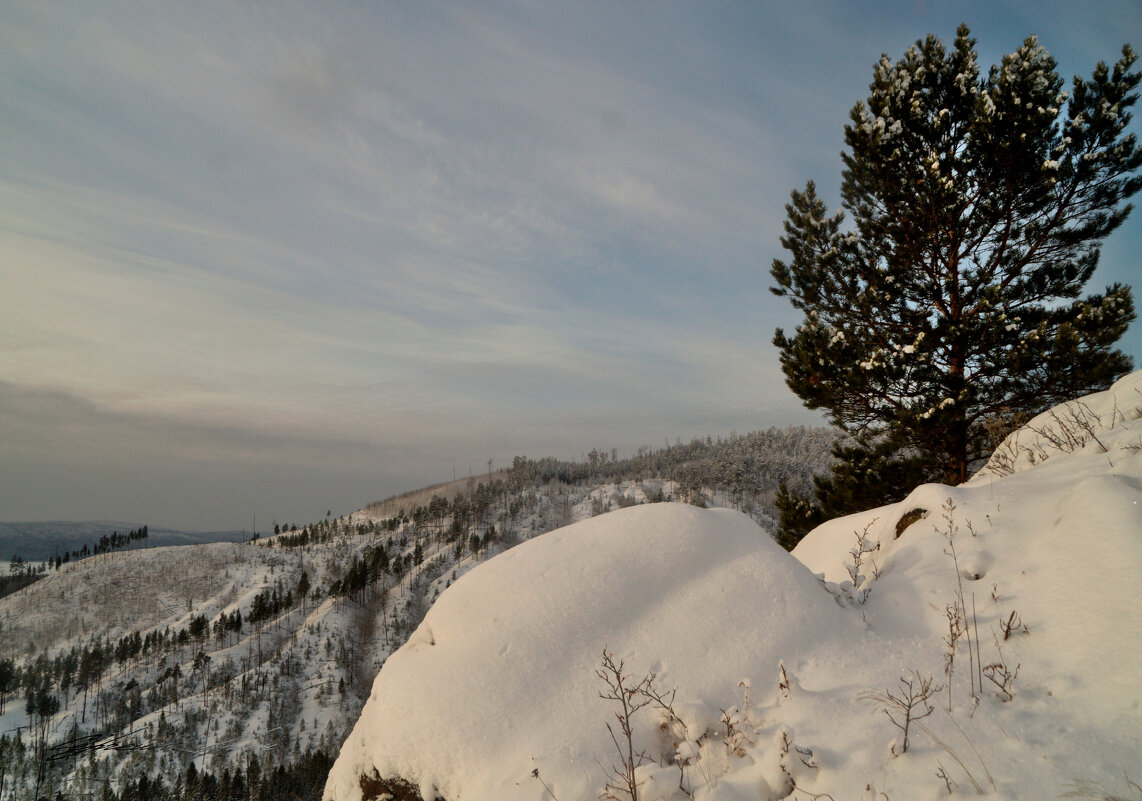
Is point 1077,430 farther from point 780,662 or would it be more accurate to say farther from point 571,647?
point 571,647

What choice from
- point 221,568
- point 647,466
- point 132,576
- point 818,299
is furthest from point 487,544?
point 818,299

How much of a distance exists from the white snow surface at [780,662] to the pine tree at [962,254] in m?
7.82

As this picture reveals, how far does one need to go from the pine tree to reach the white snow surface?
25.7ft

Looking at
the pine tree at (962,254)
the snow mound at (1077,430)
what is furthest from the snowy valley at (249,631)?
the snow mound at (1077,430)

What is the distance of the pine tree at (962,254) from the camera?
10.8 meters

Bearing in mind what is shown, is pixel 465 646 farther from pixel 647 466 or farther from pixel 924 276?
pixel 647 466

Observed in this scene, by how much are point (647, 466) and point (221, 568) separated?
140 metres

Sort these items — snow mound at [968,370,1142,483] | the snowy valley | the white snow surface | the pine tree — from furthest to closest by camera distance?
the snowy valley → the pine tree → snow mound at [968,370,1142,483] → the white snow surface

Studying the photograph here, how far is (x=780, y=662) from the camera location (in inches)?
133

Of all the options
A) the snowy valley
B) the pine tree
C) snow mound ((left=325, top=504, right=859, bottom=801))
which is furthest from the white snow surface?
the snowy valley

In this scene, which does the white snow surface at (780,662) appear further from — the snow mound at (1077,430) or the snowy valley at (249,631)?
the snowy valley at (249,631)

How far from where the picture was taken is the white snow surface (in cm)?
265

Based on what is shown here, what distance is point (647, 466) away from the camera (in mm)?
190750

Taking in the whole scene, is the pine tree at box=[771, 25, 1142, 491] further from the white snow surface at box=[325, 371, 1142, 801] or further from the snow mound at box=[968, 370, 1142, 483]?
the white snow surface at box=[325, 371, 1142, 801]
